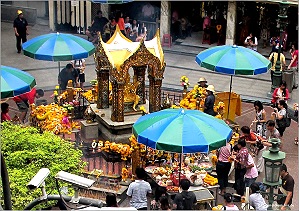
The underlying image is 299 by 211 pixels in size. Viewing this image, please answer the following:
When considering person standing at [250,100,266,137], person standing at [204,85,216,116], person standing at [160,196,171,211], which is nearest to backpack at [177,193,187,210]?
person standing at [160,196,171,211]

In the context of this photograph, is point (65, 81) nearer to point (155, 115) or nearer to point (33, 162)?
point (155, 115)

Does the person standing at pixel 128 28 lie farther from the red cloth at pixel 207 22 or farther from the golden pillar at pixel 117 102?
the golden pillar at pixel 117 102

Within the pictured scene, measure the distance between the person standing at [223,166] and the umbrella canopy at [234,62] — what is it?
3027 mm

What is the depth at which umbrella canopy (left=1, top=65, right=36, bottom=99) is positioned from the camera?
46.8 ft

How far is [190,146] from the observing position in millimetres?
11711

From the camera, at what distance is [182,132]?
39.2 feet

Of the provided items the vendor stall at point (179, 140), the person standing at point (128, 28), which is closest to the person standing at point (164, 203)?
the vendor stall at point (179, 140)

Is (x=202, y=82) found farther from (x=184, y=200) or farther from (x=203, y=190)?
(x=184, y=200)

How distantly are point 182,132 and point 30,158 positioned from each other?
3024 mm

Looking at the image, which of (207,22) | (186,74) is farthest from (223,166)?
(207,22)

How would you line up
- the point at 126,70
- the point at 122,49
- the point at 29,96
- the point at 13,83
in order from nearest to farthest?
the point at 13,83 < the point at 126,70 < the point at 122,49 < the point at 29,96

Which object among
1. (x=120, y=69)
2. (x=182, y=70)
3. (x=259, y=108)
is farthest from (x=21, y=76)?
(x=182, y=70)

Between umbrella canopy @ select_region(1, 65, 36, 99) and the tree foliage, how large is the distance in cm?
257

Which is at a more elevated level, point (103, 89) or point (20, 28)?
point (20, 28)
